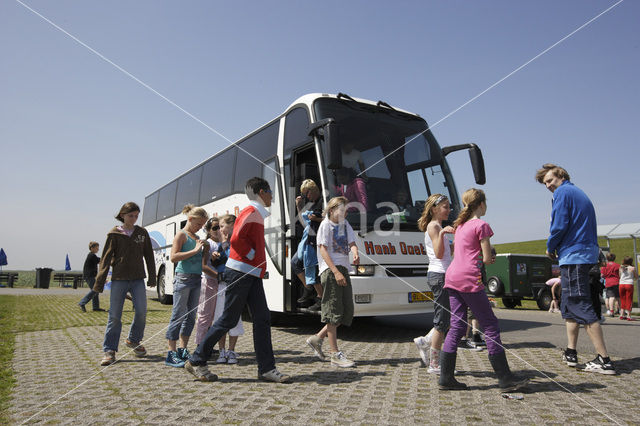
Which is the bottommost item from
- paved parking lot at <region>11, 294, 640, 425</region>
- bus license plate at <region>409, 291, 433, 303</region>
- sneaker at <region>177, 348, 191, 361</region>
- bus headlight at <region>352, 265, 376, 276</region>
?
paved parking lot at <region>11, 294, 640, 425</region>

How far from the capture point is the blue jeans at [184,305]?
5.24 m

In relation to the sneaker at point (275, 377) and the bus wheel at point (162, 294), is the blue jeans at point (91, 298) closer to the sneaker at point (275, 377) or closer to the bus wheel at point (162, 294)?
the bus wheel at point (162, 294)

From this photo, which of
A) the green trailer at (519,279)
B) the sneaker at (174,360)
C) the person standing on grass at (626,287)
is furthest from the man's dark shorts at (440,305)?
the green trailer at (519,279)

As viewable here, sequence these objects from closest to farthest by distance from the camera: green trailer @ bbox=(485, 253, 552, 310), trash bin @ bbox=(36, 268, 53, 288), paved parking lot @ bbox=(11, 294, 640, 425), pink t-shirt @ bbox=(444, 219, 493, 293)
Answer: paved parking lot @ bbox=(11, 294, 640, 425) < pink t-shirt @ bbox=(444, 219, 493, 293) < green trailer @ bbox=(485, 253, 552, 310) < trash bin @ bbox=(36, 268, 53, 288)

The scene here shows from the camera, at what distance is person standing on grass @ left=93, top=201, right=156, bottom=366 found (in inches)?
220

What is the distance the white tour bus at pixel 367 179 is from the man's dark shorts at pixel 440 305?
5.99 ft

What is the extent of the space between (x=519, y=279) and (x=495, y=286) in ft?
2.97

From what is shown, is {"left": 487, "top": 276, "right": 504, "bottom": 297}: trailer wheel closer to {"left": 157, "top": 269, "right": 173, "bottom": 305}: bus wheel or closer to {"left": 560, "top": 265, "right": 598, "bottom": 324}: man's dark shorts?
{"left": 157, "top": 269, "right": 173, "bottom": 305}: bus wheel

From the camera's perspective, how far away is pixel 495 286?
17406 mm

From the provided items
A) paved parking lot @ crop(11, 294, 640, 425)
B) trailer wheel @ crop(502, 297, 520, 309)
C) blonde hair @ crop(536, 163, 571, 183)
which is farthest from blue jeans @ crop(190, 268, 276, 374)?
trailer wheel @ crop(502, 297, 520, 309)

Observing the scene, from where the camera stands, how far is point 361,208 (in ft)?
22.6

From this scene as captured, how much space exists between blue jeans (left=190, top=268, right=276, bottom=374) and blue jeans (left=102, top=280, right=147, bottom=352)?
5.34 ft

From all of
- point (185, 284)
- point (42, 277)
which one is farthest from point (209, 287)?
point (42, 277)

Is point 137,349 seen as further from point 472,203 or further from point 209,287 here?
point 472,203
